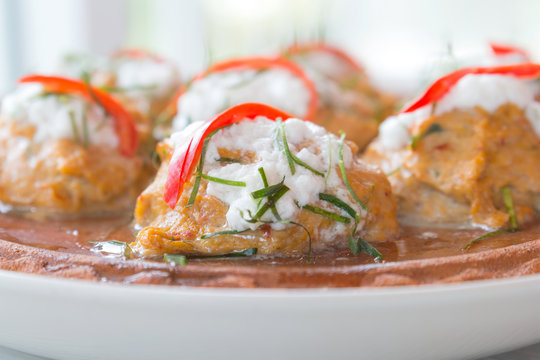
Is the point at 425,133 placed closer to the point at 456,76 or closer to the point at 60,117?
the point at 456,76

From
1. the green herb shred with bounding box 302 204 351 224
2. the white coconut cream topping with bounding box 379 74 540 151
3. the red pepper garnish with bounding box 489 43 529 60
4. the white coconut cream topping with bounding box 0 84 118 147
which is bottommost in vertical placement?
the green herb shred with bounding box 302 204 351 224

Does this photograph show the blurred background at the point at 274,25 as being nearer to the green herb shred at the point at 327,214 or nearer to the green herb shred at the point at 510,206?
the green herb shred at the point at 510,206

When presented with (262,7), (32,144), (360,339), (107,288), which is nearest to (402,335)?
(360,339)

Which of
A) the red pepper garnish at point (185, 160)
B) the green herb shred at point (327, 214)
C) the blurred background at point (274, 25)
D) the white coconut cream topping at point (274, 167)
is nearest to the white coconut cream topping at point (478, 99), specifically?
the white coconut cream topping at point (274, 167)

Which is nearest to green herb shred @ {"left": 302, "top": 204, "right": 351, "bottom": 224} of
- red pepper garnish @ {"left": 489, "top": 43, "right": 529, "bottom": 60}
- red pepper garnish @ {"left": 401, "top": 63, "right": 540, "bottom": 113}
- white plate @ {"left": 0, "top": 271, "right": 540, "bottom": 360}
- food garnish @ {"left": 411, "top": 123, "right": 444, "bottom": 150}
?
white plate @ {"left": 0, "top": 271, "right": 540, "bottom": 360}

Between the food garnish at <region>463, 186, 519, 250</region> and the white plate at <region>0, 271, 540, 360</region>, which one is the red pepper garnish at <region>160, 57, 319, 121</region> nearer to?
the food garnish at <region>463, 186, 519, 250</region>

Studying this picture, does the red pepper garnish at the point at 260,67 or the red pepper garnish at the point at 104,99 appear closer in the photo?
the red pepper garnish at the point at 104,99
